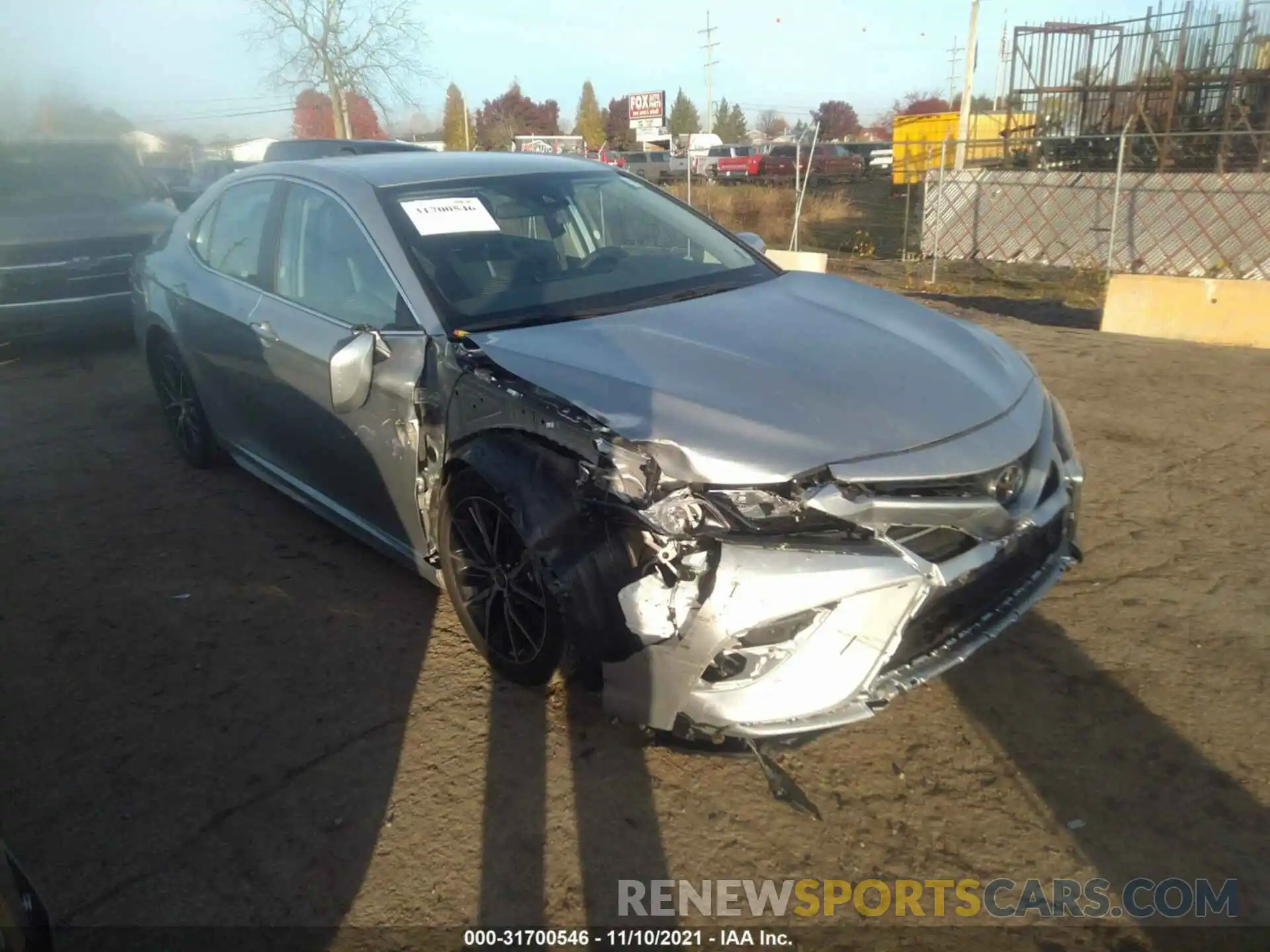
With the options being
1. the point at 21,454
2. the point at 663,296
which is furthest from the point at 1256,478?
the point at 21,454

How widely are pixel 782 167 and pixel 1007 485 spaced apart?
34.6 m

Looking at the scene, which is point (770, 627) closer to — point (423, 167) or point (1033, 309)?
point (423, 167)

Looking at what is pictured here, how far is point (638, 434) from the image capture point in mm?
2631

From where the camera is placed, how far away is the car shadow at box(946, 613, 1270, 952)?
239cm

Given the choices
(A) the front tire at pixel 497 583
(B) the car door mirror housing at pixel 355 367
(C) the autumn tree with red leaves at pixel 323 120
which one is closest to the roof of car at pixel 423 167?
(B) the car door mirror housing at pixel 355 367

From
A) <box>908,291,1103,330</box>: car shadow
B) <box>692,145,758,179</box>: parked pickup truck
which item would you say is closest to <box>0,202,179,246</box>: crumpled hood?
<box>908,291,1103,330</box>: car shadow

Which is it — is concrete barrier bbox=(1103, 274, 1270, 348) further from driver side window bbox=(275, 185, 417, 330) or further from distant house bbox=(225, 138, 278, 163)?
distant house bbox=(225, 138, 278, 163)

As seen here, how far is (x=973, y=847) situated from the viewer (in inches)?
98.9

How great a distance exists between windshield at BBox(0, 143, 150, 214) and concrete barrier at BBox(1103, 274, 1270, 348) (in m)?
9.03

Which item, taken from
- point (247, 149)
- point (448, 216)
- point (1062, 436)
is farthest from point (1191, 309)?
point (247, 149)

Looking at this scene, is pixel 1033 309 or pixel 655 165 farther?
pixel 655 165

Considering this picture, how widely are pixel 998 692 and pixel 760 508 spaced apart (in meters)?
1.18

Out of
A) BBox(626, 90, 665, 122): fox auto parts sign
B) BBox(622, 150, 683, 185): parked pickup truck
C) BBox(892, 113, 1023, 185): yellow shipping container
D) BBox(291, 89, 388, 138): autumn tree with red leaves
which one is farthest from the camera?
BBox(622, 150, 683, 185): parked pickup truck

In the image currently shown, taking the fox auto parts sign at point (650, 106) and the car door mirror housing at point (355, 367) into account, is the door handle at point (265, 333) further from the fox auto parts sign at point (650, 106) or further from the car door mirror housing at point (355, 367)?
the fox auto parts sign at point (650, 106)
